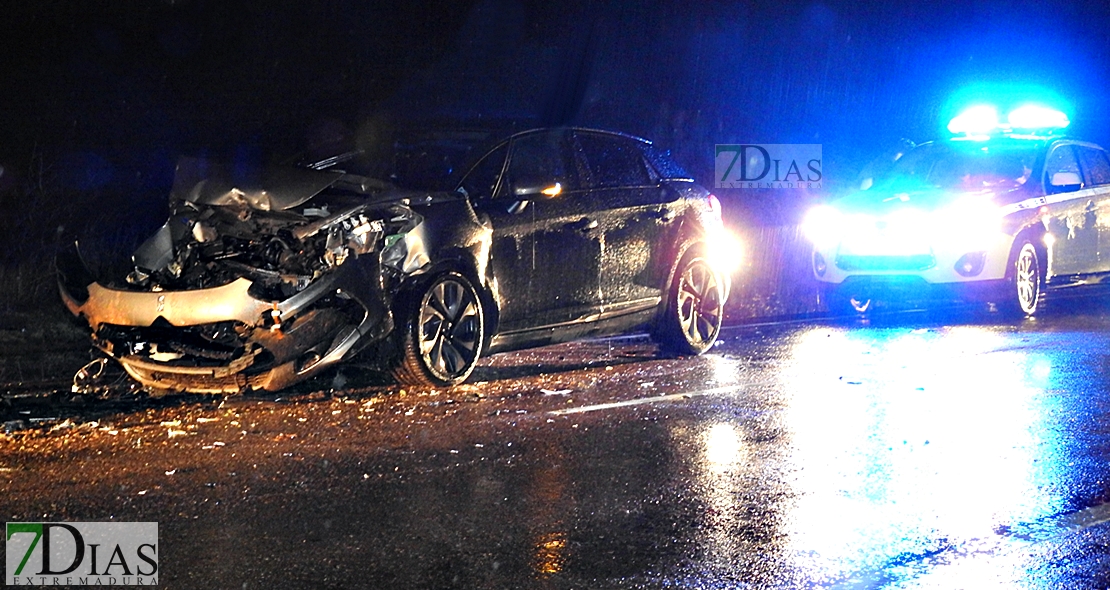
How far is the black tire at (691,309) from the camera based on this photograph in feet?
34.7

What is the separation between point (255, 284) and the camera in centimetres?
799

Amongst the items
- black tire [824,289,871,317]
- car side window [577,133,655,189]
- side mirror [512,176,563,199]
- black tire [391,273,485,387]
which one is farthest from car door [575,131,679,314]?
black tire [824,289,871,317]

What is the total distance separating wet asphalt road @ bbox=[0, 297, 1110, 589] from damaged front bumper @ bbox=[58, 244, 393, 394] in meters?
0.25

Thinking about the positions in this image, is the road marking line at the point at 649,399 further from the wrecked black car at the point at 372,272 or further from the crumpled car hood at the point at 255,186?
the crumpled car hood at the point at 255,186

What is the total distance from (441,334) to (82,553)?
366 centimetres

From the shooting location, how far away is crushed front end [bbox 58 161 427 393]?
7980 millimetres

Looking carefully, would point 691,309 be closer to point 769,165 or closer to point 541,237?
point 541,237

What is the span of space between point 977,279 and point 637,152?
4.11m

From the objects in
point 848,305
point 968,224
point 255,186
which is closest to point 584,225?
point 255,186

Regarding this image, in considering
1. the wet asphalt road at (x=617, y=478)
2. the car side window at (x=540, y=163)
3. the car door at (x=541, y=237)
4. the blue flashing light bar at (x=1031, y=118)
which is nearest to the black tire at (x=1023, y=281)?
the blue flashing light bar at (x=1031, y=118)

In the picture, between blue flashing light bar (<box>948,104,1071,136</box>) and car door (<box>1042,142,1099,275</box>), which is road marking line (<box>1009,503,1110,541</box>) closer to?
car door (<box>1042,142,1099,275</box>)

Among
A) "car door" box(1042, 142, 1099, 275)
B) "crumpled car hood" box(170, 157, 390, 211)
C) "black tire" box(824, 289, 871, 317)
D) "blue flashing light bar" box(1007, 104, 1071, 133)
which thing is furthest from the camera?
"blue flashing light bar" box(1007, 104, 1071, 133)

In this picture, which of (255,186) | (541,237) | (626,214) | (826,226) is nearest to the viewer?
(255,186)

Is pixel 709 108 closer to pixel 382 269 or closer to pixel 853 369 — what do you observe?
pixel 853 369
